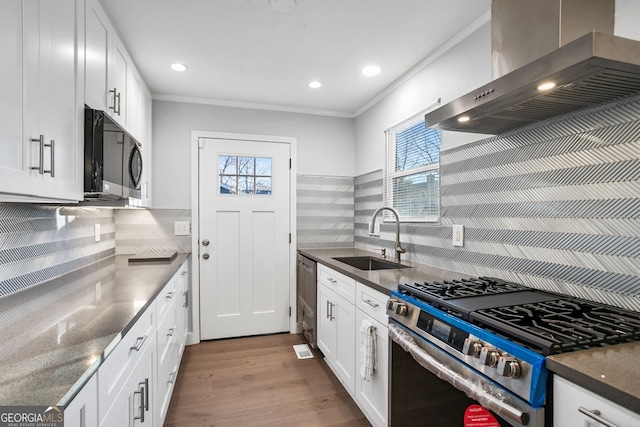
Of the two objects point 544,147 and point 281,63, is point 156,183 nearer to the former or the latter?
point 281,63

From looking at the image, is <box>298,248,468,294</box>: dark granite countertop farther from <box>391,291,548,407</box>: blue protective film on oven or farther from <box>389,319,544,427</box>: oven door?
<box>391,291,548,407</box>: blue protective film on oven

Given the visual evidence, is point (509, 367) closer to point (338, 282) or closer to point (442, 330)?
point (442, 330)

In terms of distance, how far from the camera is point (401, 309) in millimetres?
1430

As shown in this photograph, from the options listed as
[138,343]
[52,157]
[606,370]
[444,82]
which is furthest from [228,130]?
[606,370]

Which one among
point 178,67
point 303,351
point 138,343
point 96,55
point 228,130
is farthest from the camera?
point 228,130

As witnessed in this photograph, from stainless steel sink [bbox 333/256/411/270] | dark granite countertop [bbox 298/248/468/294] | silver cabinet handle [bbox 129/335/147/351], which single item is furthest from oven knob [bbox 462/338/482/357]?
stainless steel sink [bbox 333/256/411/270]

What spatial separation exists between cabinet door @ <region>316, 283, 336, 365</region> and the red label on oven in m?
1.39

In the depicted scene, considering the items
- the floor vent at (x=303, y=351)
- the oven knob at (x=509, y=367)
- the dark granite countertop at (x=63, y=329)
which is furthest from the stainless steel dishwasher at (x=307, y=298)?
the oven knob at (x=509, y=367)

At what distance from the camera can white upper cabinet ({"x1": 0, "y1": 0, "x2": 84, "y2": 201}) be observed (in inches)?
37.2

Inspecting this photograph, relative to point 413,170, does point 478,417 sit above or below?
below

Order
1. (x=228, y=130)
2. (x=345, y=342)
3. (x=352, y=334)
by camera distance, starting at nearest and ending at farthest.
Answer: (x=352, y=334) < (x=345, y=342) < (x=228, y=130)

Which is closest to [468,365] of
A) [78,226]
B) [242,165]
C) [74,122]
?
[74,122]

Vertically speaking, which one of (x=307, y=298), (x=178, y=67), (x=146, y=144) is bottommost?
(x=307, y=298)

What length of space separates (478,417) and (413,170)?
180cm
